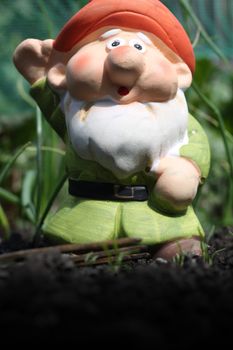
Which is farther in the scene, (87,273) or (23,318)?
(87,273)

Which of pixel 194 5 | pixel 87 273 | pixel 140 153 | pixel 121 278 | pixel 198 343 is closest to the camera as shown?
pixel 198 343

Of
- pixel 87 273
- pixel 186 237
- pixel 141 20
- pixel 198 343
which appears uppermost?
pixel 141 20

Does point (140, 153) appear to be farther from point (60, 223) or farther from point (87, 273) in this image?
point (87, 273)

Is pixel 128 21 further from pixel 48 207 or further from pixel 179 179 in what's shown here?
pixel 48 207

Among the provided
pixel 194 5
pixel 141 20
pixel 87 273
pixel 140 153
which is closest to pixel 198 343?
pixel 87 273

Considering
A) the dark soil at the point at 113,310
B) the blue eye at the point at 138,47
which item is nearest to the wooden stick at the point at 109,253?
the dark soil at the point at 113,310

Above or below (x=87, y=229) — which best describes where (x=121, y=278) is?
above

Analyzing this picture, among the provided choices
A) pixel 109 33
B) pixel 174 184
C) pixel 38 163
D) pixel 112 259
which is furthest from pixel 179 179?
pixel 38 163

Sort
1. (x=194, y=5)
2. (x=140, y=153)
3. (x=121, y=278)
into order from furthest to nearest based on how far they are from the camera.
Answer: (x=194, y=5)
(x=140, y=153)
(x=121, y=278)
